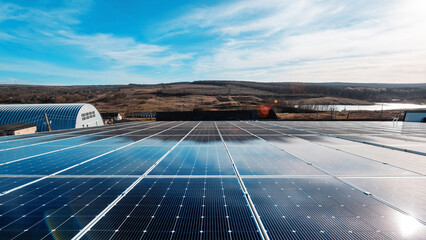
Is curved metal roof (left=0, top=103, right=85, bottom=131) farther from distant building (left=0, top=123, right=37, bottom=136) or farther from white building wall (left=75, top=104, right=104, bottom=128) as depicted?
distant building (left=0, top=123, right=37, bottom=136)

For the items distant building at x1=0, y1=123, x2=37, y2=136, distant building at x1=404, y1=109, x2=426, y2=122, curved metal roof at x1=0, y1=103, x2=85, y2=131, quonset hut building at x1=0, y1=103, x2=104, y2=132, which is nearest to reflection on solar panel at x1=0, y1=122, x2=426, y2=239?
distant building at x1=0, y1=123, x2=37, y2=136

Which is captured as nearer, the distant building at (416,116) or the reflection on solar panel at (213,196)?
the reflection on solar panel at (213,196)

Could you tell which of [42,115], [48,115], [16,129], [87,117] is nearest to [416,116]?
[87,117]

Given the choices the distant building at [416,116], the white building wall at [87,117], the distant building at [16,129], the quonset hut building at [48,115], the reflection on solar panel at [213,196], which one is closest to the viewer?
the reflection on solar panel at [213,196]

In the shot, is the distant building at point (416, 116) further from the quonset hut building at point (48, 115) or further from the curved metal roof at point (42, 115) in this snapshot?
the curved metal roof at point (42, 115)

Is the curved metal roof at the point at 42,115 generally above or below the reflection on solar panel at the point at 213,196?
above

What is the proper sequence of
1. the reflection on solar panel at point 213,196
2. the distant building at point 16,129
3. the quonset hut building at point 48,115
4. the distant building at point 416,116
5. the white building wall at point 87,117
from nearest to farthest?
the reflection on solar panel at point 213,196
the distant building at point 16,129
the distant building at point 416,116
the quonset hut building at point 48,115
the white building wall at point 87,117

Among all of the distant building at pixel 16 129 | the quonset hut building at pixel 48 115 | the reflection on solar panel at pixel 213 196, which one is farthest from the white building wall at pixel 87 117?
the reflection on solar panel at pixel 213 196

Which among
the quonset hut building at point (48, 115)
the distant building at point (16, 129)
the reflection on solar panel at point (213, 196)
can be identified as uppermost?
the quonset hut building at point (48, 115)
